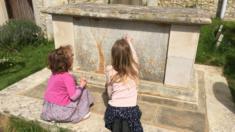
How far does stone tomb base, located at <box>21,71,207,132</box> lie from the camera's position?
2.88 meters

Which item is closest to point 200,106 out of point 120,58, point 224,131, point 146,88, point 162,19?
point 224,131

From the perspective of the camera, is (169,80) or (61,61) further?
(169,80)

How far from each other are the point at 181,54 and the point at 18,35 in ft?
16.6

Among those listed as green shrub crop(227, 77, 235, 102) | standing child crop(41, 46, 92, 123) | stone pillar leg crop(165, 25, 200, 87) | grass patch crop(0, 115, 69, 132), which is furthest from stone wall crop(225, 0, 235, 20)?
grass patch crop(0, 115, 69, 132)

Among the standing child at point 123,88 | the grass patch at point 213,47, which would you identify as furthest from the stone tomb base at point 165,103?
the grass patch at point 213,47

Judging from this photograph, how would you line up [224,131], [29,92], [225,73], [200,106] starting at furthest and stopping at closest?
[225,73], [29,92], [200,106], [224,131]

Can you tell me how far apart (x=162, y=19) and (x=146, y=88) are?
1.11m

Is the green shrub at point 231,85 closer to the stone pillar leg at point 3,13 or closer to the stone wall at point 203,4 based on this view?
the stone wall at point 203,4

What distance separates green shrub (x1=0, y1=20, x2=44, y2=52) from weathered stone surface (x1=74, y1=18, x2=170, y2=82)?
345 centimetres

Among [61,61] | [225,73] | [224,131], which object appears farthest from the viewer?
[225,73]

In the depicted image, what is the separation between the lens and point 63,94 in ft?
8.95

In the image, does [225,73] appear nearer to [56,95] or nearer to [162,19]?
[162,19]

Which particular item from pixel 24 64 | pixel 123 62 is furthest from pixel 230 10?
pixel 123 62

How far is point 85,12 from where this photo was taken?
332 cm
